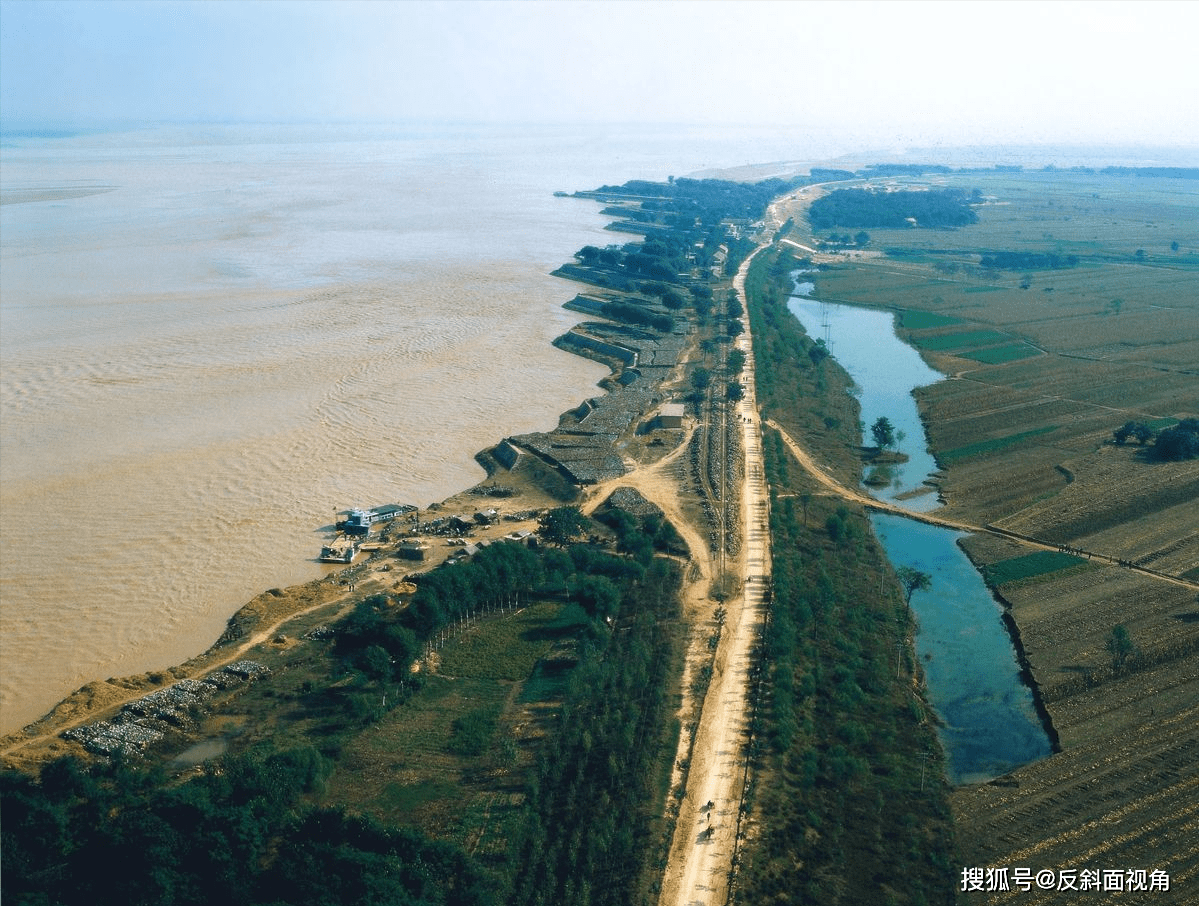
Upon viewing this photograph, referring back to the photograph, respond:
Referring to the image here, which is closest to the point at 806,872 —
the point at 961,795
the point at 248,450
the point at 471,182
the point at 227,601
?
the point at 961,795

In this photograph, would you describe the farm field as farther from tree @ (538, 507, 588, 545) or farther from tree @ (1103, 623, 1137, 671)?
tree @ (538, 507, 588, 545)

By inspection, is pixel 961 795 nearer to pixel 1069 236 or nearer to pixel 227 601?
pixel 227 601

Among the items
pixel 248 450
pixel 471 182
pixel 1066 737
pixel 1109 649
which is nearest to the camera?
pixel 1066 737

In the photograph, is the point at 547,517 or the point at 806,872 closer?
the point at 806,872

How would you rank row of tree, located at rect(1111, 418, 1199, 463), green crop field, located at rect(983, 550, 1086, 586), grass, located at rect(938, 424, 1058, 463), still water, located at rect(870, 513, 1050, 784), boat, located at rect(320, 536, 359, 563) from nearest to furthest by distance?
still water, located at rect(870, 513, 1050, 784) → green crop field, located at rect(983, 550, 1086, 586) → boat, located at rect(320, 536, 359, 563) → row of tree, located at rect(1111, 418, 1199, 463) → grass, located at rect(938, 424, 1058, 463)

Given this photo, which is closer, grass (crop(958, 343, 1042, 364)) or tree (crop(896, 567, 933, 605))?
tree (crop(896, 567, 933, 605))

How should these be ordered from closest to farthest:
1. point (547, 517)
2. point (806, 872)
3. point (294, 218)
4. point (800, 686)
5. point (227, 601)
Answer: point (806, 872)
point (800, 686)
point (227, 601)
point (547, 517)
point (294, 218)


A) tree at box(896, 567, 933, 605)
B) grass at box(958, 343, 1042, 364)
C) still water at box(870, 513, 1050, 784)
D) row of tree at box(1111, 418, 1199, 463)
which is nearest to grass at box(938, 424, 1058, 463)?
row of tree at box(1111, 418, 1199, 463)
